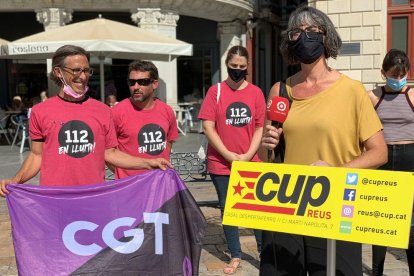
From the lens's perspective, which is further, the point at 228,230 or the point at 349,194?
the point at 228,230

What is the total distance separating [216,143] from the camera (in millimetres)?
4641

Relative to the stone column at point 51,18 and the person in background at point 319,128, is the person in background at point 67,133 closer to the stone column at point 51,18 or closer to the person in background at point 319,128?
the person in background at point 319,128

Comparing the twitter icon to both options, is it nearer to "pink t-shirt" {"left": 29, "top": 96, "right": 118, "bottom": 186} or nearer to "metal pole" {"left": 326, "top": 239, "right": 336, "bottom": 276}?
"metal pole" {"left": 326, "top": 239, "right": 336, "bottom": 276}

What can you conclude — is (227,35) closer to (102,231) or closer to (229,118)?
(229,118)

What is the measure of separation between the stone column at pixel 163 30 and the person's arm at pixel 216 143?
11.9 meters

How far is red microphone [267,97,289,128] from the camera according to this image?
2623mm

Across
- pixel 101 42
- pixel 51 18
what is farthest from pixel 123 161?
pixel 51 18

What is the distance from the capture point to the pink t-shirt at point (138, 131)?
13.6 ft

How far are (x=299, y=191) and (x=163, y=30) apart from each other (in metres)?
14.6

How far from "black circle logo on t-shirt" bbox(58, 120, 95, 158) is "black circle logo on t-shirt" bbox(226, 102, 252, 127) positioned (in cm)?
163

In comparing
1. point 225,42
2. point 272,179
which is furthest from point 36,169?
point 225,42

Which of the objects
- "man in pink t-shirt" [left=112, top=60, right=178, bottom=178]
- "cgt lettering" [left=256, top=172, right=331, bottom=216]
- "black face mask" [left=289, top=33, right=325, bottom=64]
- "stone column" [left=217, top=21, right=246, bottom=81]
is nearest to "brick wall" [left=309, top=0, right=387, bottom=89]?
"man in pink t-shirt" [left=112, top=60, right=178, bottom=178]

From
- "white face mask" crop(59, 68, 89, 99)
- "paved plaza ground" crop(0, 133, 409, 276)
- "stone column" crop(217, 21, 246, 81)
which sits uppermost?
"stone column" crop(217, 21, 246, 81)

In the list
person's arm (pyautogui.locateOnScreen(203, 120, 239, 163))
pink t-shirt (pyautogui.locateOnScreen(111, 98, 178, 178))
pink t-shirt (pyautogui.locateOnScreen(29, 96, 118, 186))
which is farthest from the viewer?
person's arm (pyautogui.locateOnScreen(203, 120, 239, 163))
